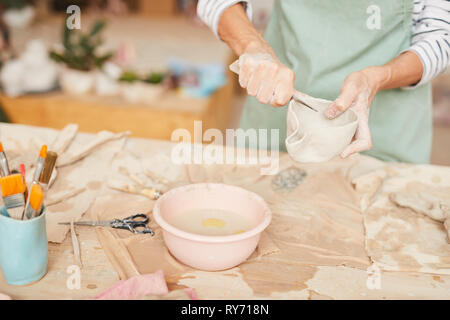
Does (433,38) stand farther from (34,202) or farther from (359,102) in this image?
(34,202)

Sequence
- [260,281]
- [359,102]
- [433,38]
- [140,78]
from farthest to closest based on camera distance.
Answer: [140,78] → [433,38] → [359,102] → [260,281]

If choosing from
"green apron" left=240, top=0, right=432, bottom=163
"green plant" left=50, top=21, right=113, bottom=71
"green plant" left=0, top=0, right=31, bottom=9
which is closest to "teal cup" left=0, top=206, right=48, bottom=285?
"green apron" left=240, top=0, right=432, bottom=163

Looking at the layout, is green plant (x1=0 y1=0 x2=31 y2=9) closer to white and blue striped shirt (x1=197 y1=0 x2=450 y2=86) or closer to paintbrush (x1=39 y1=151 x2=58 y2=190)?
white and blue striped shirt (x1=197 y1=0 x2=450 y2=86)

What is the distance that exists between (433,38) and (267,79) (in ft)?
2.08

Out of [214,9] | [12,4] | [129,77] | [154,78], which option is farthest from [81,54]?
[214,9]

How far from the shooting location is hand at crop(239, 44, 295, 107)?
1012 millimetres

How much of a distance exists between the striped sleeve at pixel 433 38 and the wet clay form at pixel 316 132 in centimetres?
43

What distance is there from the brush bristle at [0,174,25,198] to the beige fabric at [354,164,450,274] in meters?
0.76

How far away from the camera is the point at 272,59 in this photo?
1.06m

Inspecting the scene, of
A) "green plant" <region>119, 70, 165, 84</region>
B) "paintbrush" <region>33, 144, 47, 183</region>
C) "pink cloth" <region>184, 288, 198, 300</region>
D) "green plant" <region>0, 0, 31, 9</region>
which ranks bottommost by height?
"pink cloth" <region>184, 288, 198, 300</region>

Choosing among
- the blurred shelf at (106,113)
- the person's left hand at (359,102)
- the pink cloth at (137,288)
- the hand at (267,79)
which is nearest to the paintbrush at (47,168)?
the pink cloth at (137,288)

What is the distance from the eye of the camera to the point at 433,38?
4.31ft

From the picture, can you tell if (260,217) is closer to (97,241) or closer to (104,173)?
(97,241)

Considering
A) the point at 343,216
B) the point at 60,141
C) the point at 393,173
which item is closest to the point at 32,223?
the point at 60,141
